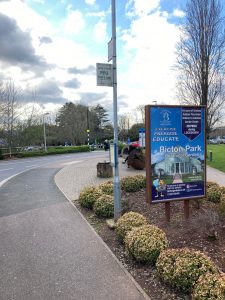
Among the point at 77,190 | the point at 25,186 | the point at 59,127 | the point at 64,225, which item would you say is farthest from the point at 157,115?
the point at 59,127

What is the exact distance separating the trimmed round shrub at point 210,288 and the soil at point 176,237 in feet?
1.21

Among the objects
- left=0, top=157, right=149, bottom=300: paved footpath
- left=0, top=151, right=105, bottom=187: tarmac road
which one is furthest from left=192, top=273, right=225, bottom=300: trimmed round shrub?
left=0, top=151, right=105, bottom=187: tarmac road

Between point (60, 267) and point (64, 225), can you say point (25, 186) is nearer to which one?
point (64, 225)

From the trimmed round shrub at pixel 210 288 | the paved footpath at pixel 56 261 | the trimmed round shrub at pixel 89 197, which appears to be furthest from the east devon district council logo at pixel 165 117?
the trimmed round shrub at pixel 89 197

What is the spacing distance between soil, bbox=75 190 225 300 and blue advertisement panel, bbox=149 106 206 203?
62 cm

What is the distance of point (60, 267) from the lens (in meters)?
4.94

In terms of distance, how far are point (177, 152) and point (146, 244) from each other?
2159 millimetres

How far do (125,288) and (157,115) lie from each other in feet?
Result: 10.3

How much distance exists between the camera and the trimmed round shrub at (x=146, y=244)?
4.86 m

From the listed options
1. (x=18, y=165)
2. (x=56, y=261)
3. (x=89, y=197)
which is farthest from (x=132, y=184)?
(x=18, y=165)

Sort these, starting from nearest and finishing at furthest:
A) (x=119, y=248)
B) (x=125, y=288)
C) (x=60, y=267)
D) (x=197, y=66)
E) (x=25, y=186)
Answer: (x=125, y=288) < (x=60, y=267) < (x=119, y=248) < (x=25, y=186) < (x=197, y=66)

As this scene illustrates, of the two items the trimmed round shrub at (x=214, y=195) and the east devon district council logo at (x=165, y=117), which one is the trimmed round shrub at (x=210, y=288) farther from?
the trimmed round shrub at (x=214, y=195)

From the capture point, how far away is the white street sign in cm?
708

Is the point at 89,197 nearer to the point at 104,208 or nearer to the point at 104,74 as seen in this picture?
the point at 104,208
